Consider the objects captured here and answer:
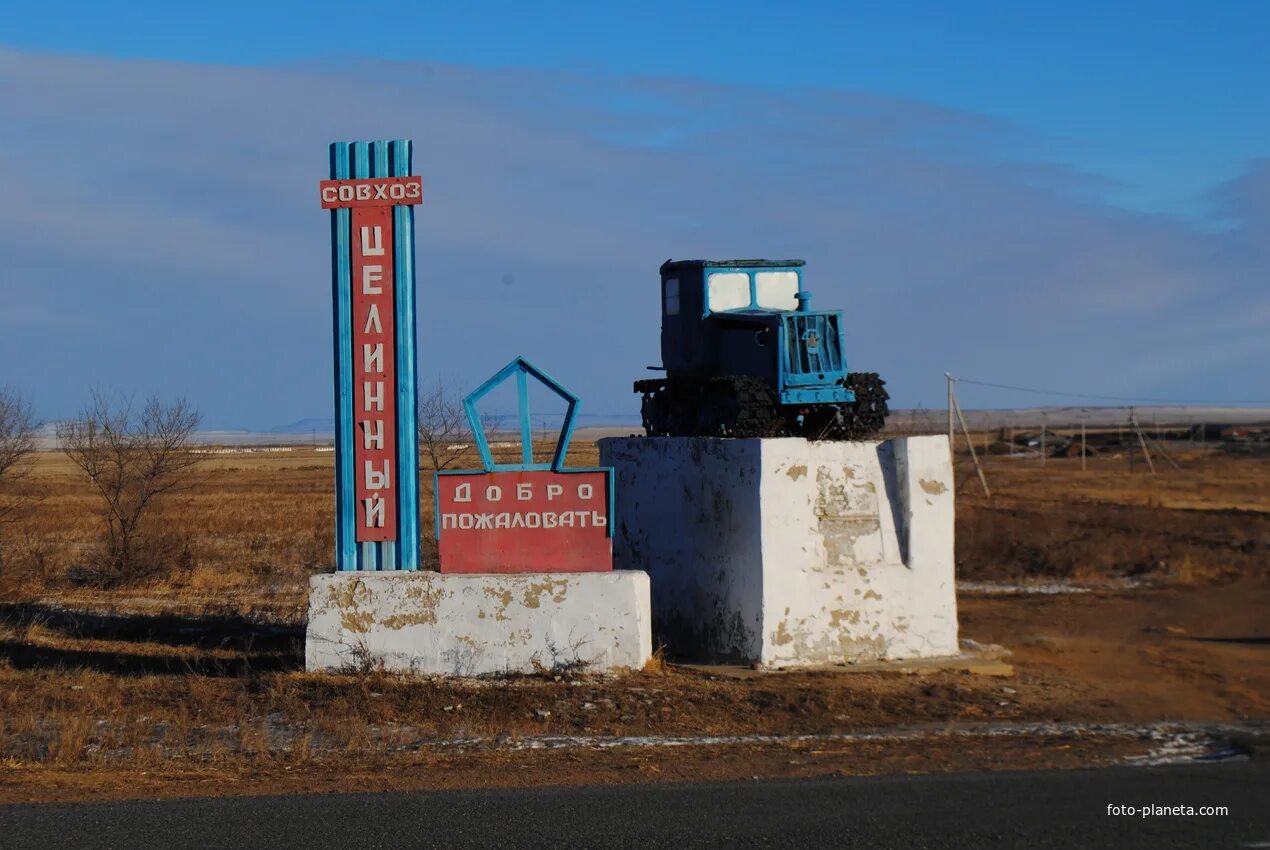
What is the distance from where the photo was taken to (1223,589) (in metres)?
20.6

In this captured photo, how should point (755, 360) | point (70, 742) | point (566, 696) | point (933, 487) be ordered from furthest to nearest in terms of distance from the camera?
point (755, 360), point (933, 487), point (566, 696), point (70, 742)

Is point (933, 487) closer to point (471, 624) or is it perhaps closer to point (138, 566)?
point (471, 624)

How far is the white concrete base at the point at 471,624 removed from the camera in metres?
13.2

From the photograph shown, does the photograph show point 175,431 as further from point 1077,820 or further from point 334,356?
point 1077,820

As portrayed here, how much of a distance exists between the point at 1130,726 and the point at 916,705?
1817 mm

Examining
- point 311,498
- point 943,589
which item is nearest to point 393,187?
point 943,589

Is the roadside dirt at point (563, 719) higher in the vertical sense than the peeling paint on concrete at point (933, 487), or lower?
lower

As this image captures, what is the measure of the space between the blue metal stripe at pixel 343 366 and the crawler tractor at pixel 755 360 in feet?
15.3

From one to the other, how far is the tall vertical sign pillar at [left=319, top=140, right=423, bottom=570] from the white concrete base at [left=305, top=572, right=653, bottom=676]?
46 centimetres

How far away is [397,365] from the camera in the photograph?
13.6 meters

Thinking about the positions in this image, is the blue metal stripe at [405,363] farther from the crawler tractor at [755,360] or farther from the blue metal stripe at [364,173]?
the crawler tractor at [755,360]

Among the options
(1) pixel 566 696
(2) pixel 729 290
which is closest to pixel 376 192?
(1) pixel 566 696

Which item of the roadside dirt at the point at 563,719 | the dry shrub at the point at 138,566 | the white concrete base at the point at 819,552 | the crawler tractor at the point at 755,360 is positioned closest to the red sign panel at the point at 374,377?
the roadside dirt at the point at 563,719

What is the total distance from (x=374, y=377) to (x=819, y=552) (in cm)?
489
